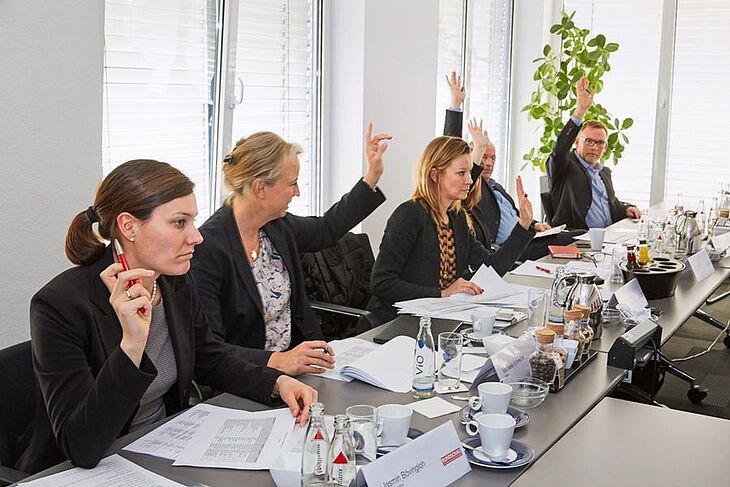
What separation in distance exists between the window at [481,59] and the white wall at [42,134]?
10.6 feet

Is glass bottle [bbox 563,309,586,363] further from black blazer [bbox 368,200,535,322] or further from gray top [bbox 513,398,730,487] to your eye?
black blazer [bbox 368,200,535,322]

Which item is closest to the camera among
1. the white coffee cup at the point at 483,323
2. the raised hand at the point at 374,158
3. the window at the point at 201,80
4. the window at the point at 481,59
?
the white coffee cup at the point at 483,323

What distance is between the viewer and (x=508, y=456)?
178 cm

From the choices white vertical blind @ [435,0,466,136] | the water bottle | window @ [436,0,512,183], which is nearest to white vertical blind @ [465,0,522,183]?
window @ [436,0,512,183]

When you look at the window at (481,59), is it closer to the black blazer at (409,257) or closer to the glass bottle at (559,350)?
→ the black blazer at (409,257)

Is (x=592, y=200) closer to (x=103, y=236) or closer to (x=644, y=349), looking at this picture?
(x=644, y=349)

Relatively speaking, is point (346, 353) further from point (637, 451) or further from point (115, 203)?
point (637, 451)

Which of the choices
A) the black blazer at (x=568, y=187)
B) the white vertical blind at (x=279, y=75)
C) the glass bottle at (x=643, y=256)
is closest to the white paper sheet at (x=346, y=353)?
the glass bottle at (x=643, y=256)

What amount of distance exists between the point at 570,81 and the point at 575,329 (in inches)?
187

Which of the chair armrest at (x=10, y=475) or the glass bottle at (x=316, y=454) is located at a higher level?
the glass bottle at (x=316, y=454)

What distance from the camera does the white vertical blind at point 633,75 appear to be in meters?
7.08

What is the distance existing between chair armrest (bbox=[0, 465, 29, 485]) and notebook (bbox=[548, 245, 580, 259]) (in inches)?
112

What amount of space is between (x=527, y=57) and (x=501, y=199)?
8.73 feet

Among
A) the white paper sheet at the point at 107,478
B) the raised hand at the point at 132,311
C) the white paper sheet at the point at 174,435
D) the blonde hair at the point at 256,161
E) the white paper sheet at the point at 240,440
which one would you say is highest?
the blonde hair at the point at 256,161
